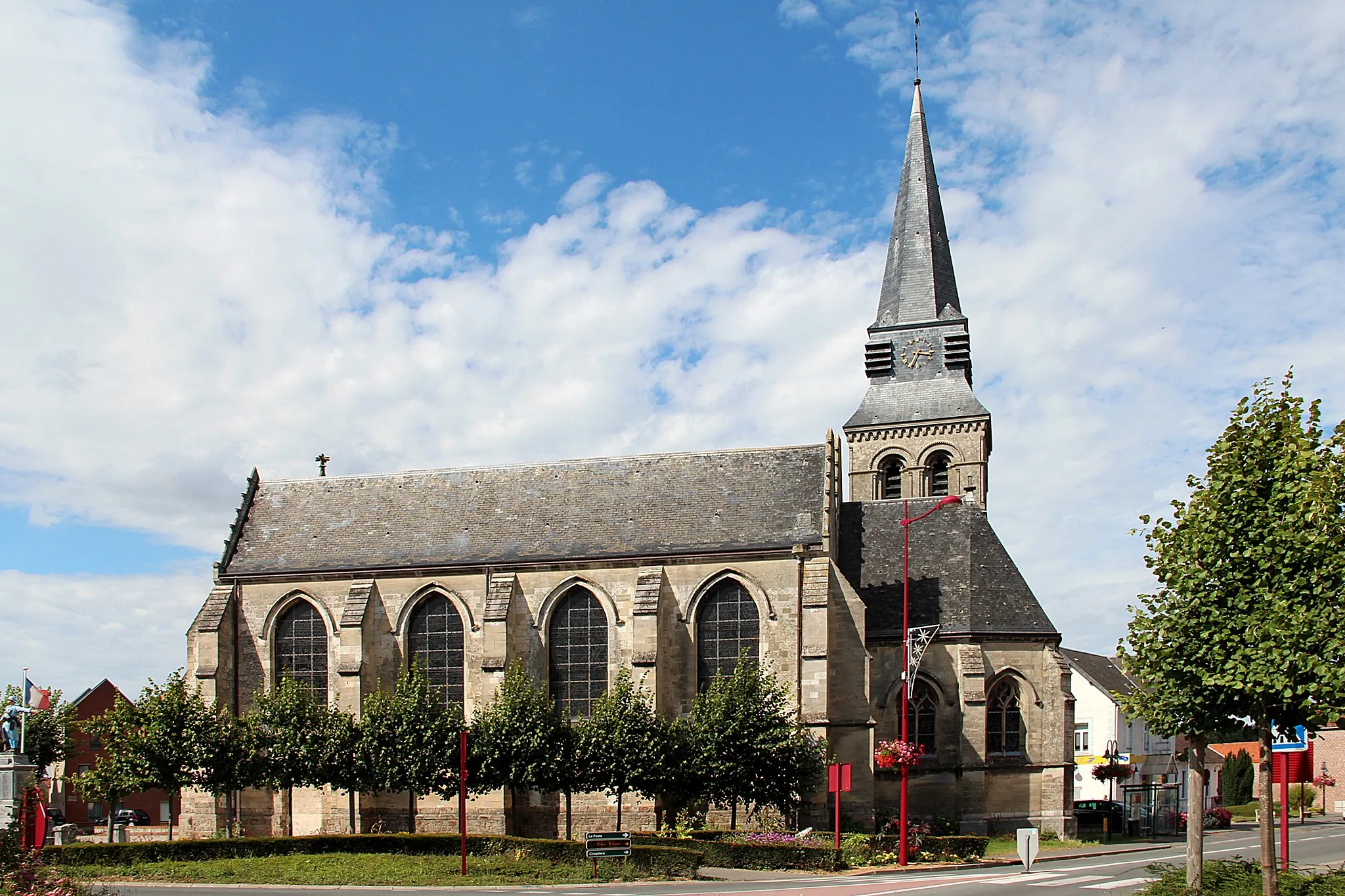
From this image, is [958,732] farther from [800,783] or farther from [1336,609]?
[1336,609]

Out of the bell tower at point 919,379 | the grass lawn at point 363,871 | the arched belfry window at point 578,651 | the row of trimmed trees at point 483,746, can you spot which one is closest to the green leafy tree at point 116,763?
the row of trimmed trees at point 483,746

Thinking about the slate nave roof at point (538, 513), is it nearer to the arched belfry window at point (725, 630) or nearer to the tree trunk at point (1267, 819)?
the arched belfry window at point (725, 630)

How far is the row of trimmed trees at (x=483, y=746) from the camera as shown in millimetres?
32469

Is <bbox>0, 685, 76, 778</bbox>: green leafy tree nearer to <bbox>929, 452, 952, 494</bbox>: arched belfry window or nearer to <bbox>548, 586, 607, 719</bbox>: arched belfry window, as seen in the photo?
<bbox>548, 586, 607, 719</bbox>: arched belfry window

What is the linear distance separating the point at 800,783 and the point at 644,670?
225 inches

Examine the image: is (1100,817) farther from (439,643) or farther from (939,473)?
(439,643)

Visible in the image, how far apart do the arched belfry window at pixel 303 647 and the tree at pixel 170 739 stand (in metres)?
4.36

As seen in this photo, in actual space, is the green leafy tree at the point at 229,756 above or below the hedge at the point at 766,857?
above

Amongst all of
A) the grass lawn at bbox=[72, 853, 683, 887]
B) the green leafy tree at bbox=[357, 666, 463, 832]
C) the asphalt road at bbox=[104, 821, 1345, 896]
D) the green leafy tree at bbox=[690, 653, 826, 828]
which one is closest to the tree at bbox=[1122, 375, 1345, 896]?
the asphalt road at bbox=[104, 821, 1345, 896]

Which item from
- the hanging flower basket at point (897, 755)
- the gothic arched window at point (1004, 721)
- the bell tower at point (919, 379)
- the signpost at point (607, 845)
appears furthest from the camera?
the bell tower at point (919, 379)

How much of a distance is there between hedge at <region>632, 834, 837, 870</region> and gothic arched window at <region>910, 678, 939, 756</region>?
999cm

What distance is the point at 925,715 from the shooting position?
123 ft

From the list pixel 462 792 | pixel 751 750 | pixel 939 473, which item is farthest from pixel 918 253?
pixel 462 792

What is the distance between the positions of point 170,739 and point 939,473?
3217cm
